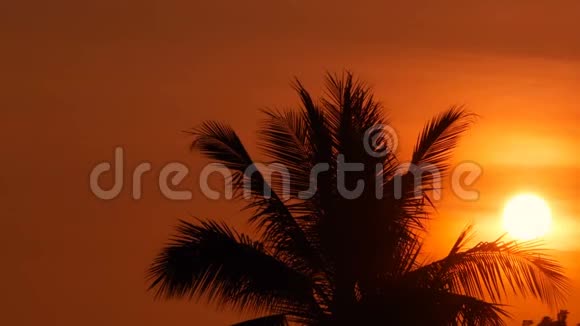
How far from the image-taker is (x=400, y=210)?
18.5 metres

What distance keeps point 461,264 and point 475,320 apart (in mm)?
1044

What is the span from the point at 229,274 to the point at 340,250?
1.66m

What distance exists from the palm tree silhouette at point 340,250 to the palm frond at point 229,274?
0.05 ft

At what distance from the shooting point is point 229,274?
1773 centimetres

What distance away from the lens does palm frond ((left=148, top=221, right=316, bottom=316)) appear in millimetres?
17297

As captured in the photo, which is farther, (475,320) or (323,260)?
(323,260)

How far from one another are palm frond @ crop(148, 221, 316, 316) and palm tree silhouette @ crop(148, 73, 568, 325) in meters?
0.01

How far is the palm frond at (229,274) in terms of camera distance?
56.7ft

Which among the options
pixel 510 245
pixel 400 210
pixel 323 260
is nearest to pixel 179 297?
pixel 323 260

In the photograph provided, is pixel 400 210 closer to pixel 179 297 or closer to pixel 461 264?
pixel 461 264

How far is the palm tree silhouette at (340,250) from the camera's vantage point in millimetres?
17516

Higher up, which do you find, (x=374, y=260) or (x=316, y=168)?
(x=316, y=168)

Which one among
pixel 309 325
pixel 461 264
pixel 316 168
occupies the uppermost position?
pixel 316 168

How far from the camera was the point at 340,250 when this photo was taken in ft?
59.5
